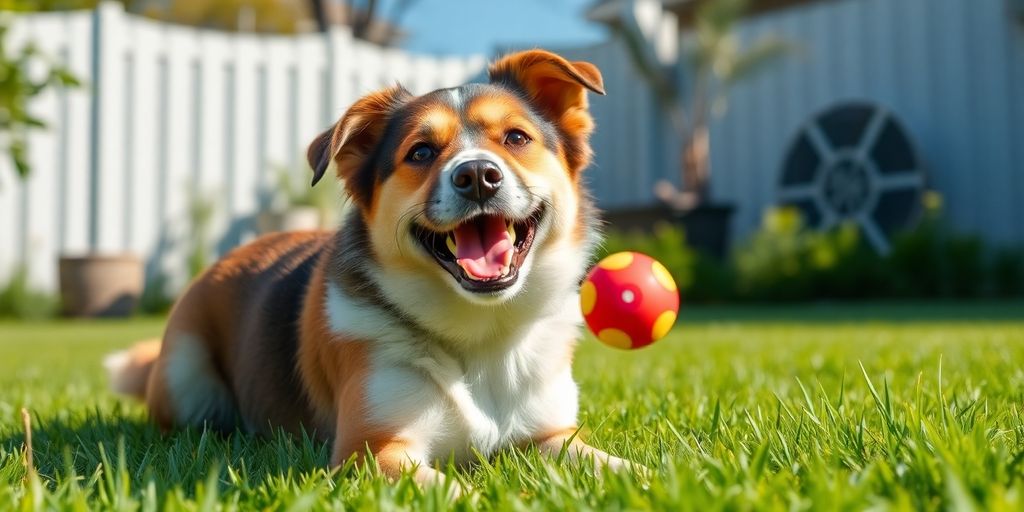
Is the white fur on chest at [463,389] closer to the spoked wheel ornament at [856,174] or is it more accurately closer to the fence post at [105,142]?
the fence post at [105,142]

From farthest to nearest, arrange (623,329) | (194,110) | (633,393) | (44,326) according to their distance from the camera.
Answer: (194,110) < (44,326) < (633,393) < (623,329)

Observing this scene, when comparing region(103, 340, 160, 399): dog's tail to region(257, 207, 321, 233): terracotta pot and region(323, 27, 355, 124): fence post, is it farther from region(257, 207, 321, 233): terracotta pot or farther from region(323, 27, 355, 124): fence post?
region(323, 27, 355, 124): fence post

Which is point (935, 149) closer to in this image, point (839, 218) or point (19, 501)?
point (839, 218)

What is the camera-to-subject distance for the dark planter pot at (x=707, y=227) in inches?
533

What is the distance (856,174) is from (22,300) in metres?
11.5

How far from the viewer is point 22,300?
11477 mm

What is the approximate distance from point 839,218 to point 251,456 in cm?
1244

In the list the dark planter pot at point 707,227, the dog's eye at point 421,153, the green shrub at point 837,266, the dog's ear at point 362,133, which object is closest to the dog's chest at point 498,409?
the dog's eye at point 421,153

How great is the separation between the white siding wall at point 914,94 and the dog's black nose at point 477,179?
1191cm

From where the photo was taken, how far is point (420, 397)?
88.3 inches

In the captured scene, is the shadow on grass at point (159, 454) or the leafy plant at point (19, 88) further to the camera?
the leafy plant at point (19, 88)

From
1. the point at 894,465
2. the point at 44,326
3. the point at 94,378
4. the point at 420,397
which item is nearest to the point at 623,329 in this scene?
the point at 420,397

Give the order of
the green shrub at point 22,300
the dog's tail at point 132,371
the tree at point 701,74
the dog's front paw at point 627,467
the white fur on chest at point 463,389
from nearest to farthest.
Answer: the dog's front paw at point 627,467 → the white fur on chest at point 463,389 → the dog's tail at point 132,371 → the green shrub at point 22,300 → the tree at point 701,74

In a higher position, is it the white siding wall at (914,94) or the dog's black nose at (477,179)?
the white siding wall at (914,94)
